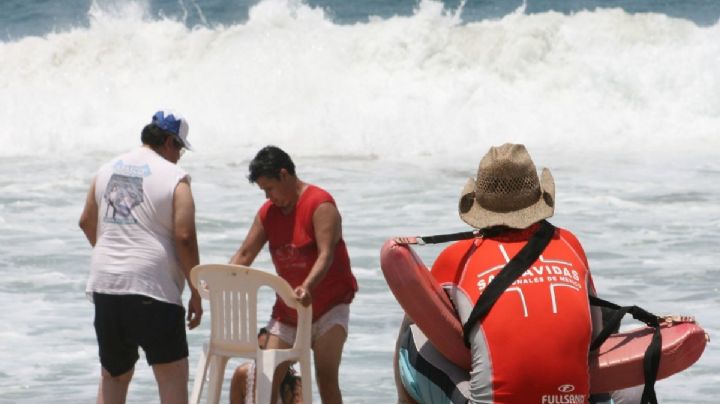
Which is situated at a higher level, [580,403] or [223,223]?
[580,403]

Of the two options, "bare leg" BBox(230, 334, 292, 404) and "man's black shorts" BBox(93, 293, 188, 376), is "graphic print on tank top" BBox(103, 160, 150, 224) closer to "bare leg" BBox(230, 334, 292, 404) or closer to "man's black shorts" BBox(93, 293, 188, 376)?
"man's black shorts" BBox(93, 293, 188, 376)

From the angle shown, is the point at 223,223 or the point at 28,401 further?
the point at 223,223

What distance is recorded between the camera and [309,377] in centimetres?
546

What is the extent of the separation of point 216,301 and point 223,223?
25.2 feet

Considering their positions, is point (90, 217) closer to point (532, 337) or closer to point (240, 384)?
point (240, 384)

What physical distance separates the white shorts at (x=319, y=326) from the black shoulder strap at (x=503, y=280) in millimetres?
1907

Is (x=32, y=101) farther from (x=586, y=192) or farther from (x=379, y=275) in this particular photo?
(x=379, y=275)

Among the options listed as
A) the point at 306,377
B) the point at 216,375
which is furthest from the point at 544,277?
the point at 216,375

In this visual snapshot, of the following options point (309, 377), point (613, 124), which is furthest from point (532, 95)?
point (309, 377)

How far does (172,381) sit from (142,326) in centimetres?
27

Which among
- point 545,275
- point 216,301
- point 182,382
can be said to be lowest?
point 182,382

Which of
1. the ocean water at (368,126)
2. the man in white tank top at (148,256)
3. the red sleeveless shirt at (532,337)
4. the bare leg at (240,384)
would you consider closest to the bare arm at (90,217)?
the man in white tank top at (148,256)

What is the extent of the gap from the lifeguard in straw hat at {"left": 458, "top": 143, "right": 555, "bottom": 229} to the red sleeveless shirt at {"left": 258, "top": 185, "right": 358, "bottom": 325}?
1.62 m

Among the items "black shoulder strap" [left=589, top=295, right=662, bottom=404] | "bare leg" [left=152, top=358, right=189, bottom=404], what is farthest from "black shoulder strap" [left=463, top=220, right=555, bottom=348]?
"bare leg" [left=152, top=358, right=189, bottom=404]
